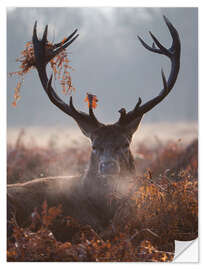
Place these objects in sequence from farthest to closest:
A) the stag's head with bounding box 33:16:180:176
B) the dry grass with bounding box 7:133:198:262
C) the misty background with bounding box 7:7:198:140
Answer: the misty background with bounding box 7:7:198:140 → the stag's head with bounding box 33:16:180:176 → the dry grass with bounding box 7:133:198:262

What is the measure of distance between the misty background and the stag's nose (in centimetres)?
109

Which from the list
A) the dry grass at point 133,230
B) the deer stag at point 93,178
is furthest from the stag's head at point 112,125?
the dry grass at point 133,230

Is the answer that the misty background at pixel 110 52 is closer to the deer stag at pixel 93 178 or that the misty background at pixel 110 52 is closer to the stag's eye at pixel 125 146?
the deer stag at pixel 93 178

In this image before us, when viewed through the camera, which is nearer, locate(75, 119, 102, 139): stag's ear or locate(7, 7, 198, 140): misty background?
locate(75, 119, 102, 139): stag's ear

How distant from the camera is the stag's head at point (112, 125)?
4586 millimetres

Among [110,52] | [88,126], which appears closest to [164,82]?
[88,126]

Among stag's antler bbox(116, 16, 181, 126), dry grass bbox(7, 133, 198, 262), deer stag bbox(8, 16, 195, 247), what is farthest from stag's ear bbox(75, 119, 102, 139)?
dry grass bbox(7, 133, 198, 262)

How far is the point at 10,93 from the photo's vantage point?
5.12 meters

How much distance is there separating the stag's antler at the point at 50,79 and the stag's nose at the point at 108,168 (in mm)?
609

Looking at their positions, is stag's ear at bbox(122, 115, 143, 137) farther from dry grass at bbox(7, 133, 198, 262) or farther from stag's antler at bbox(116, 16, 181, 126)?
dry grass at bbox(7, 133, 198, 262)

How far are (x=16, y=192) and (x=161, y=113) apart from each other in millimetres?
2913

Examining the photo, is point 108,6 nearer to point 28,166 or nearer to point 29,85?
point 29,85

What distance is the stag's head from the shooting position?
15.0ft
